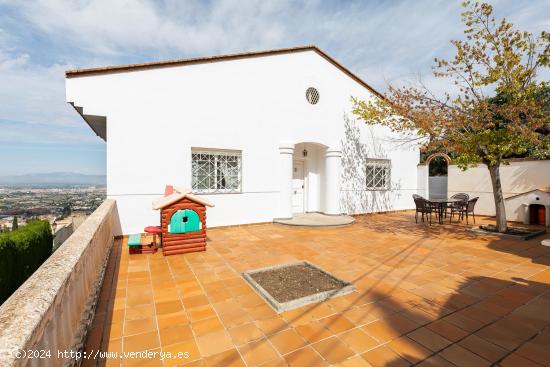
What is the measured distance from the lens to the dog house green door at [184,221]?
18.5ft

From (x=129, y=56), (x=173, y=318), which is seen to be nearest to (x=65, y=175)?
(x=129, y=56)

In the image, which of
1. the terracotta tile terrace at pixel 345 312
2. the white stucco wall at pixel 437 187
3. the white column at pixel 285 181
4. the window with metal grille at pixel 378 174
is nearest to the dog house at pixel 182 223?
the terracotta tile terrace at pixel 345 312

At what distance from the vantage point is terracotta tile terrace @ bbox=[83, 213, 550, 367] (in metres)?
2.49

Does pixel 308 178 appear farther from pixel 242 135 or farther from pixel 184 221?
pixel 184 221

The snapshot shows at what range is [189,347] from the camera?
102 inches

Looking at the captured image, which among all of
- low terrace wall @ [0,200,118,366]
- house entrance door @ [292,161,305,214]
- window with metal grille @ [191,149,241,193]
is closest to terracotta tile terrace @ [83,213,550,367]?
low terrace wall @ [0,200,118,366]

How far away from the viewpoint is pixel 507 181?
10500mm

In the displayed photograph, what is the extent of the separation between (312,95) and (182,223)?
23.0ft

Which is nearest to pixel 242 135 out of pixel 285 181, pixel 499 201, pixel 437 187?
pixel 285 181

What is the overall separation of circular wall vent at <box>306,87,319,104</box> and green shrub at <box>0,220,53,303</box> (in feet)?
31.3

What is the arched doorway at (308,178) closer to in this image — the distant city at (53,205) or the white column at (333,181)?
the white column at (333,181)

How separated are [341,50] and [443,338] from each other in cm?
1169

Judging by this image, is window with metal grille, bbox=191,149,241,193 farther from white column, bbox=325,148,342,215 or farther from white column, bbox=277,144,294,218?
white column, bbox=325,148,342,215

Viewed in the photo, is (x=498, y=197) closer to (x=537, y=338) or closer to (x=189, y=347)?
(x=537, y=338)
